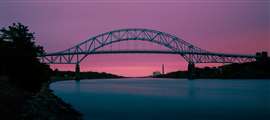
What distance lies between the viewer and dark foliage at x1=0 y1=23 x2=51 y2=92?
27781 mm

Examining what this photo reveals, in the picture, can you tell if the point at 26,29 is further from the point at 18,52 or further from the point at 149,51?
the point at 149,51

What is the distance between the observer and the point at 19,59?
93.2ft

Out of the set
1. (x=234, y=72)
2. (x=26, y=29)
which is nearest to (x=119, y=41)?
(x=234, y=72)

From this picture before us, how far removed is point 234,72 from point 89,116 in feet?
338

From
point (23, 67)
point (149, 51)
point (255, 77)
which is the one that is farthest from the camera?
point (255, 77)

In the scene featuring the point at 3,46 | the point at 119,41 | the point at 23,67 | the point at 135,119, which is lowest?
the point at 135,119

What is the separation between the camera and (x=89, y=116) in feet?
66.0

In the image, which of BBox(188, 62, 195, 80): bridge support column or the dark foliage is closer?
the dark foliage

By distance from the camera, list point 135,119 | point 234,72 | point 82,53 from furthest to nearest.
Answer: point 234,72, point 82,53, point 135,119

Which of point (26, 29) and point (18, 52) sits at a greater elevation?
point (26, 29)

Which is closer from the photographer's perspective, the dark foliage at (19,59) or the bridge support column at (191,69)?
the dark foliage at (19,59)

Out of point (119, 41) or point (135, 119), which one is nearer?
point (135, 119)

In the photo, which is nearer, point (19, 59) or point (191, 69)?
point (19, 59)

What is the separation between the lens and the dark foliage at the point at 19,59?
27.8 meters
